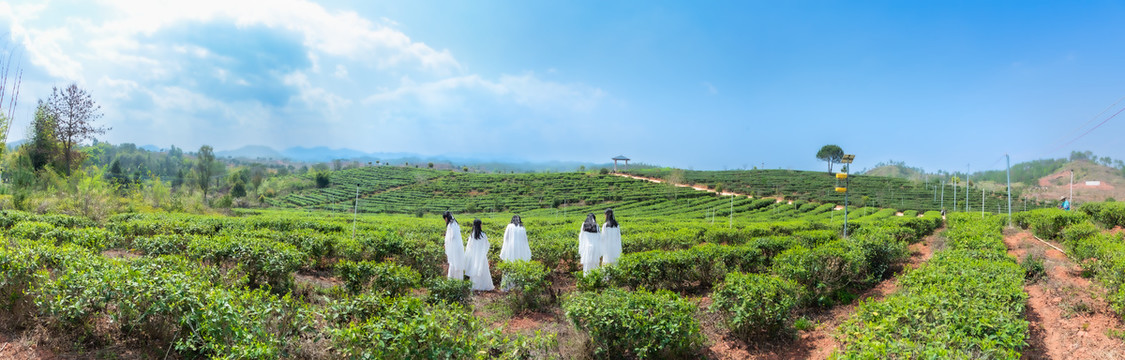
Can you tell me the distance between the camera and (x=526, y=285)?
7441mm

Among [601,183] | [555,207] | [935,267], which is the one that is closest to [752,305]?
[935,267]

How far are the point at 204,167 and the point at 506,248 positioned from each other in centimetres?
5045

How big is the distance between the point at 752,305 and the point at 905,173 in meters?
106

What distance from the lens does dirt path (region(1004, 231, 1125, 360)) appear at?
530 centimetres

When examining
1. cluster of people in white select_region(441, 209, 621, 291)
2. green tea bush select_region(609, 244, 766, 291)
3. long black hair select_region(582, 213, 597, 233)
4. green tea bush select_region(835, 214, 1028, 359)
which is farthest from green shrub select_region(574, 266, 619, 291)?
green tea bush select_region(835, 214, 1028, 359)

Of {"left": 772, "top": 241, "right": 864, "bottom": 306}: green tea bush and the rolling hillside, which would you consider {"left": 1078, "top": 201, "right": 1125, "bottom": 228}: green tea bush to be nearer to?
{"left": 772, "top": 241, "right": 864, "bottom": 306}: green tea bush

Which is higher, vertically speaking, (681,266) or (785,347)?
(681,266)

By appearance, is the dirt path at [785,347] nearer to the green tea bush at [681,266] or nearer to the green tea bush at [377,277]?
the green tea bush at [681,266]

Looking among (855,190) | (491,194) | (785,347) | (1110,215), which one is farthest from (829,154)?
(785,347)

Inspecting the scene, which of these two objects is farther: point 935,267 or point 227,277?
point 935,267

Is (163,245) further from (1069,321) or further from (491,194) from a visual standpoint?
(491,194)

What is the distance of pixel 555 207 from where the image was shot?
57.7 meters

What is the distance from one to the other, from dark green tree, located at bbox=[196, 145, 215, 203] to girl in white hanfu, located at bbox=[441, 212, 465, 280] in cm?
4849

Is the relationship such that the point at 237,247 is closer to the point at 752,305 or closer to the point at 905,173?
the point at 752,305
